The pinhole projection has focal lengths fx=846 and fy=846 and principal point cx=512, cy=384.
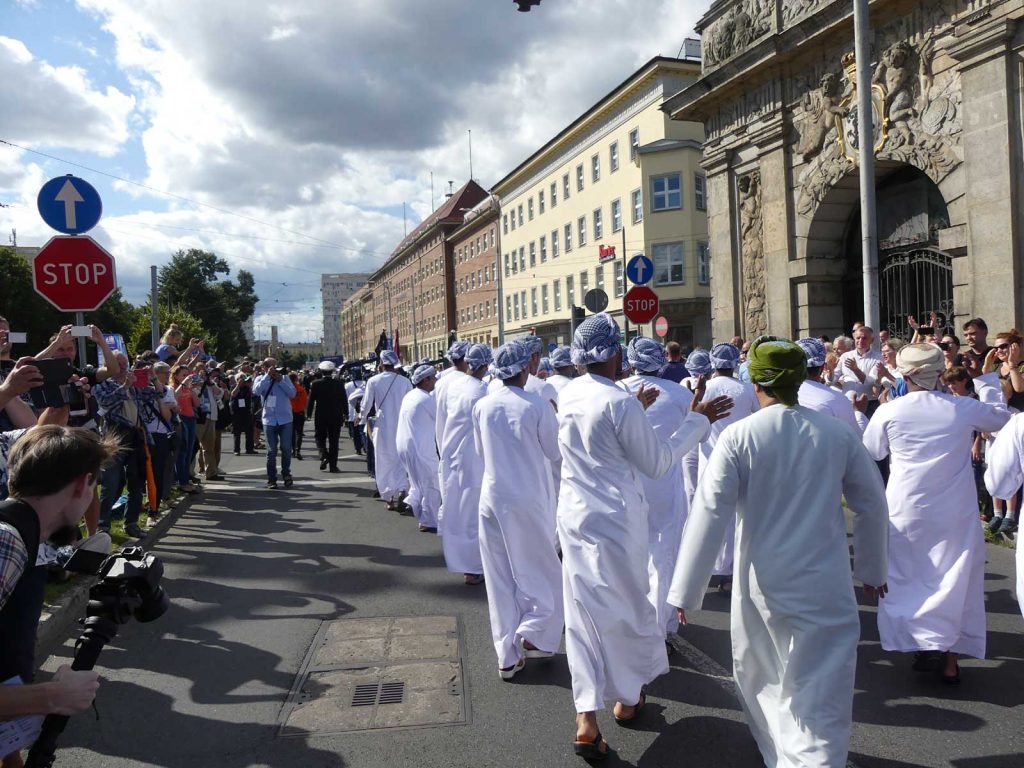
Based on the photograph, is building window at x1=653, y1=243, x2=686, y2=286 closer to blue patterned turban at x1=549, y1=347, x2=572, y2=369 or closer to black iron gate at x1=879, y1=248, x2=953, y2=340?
black iron gate at x1=879, y1=248, x2=953, y2=340

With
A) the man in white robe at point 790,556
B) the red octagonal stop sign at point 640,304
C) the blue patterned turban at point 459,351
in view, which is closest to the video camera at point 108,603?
the man in white robe at point 790,556

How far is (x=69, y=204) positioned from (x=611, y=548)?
581 cm

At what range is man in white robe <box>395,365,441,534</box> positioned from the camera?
32.3 feet

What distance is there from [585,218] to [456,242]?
2956 centimetres

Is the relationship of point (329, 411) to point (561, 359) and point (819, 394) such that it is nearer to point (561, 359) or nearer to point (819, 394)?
point (561, 359)

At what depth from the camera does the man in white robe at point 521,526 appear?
16.8 feet

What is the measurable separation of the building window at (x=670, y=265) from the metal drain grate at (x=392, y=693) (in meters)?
35.6

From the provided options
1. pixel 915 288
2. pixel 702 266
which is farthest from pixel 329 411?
pixel 702 266

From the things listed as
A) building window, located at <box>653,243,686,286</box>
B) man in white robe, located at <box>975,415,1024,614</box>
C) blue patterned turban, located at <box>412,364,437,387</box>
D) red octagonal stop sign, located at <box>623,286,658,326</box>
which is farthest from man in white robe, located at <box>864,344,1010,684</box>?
building window, located at <box>653,243,686,286</box>

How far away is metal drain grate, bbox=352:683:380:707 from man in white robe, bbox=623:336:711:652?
5.65 feet

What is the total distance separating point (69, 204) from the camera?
7277mm

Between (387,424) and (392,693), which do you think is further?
(387,424)

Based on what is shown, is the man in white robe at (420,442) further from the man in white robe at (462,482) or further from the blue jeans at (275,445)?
the blue jeans at (275,445)

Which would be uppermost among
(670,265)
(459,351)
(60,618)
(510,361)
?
(670,265)
